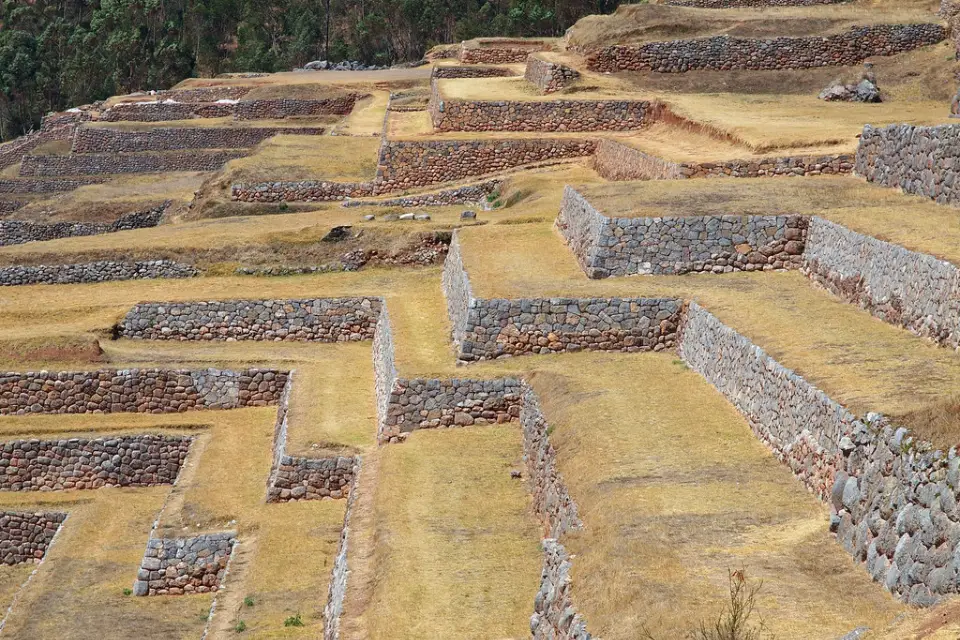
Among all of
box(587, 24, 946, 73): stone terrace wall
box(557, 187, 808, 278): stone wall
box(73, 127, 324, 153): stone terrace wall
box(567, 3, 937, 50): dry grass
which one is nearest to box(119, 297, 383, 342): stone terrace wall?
box(557, 187, 808, 278): stone wall

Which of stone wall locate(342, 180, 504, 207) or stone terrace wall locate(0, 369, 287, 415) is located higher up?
stone wall locate(342, 180, 504, 207)

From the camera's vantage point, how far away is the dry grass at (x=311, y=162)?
41000 mm

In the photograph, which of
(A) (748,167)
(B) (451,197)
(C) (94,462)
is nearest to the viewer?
(C) (94,462)

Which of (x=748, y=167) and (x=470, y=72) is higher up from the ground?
(x=748, y=167)

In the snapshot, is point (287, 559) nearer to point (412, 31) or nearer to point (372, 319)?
point (372, 319)

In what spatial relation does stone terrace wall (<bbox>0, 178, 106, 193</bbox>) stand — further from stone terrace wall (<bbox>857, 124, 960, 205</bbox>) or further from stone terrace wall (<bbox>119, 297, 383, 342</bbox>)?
stone terrace wall (<bbox>857, 124, 960, 205</bbox>)

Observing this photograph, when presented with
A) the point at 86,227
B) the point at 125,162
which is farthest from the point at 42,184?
the point at 86,227

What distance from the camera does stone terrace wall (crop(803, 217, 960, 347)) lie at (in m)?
16.5

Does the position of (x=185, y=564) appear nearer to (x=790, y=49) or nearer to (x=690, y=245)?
(x=690, y=245)

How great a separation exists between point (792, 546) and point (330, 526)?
8.99m

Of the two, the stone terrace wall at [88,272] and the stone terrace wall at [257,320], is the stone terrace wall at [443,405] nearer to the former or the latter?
the stone terrace wall at [257,320]

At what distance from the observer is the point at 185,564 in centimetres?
2061

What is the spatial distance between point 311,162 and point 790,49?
15298 millimetres

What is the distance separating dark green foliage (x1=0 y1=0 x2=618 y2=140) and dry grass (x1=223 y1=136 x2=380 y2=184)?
3415 centimetres
